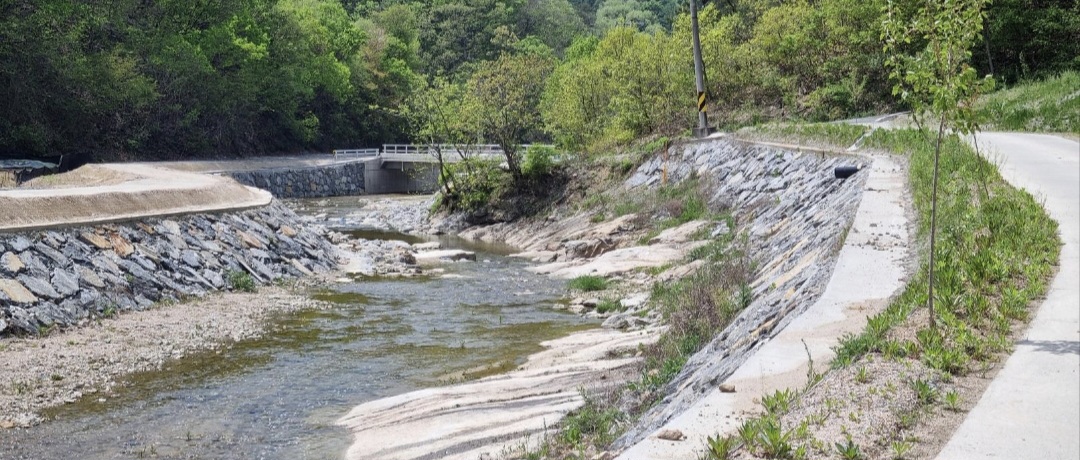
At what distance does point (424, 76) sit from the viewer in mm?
48125

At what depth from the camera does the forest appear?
132 ft

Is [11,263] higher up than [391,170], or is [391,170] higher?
[11,263]

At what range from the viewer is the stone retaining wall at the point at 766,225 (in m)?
8.85

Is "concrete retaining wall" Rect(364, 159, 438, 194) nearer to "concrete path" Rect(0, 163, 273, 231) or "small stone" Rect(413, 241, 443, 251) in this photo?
"small stone" Rect(413, 241, 443, 251)

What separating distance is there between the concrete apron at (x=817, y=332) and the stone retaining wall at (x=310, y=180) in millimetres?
47353

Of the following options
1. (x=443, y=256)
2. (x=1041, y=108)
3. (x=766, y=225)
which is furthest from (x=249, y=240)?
(x=1041, y=108)

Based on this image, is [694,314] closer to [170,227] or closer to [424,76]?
[170,227]

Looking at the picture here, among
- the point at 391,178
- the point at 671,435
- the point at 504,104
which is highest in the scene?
the point at 504,104

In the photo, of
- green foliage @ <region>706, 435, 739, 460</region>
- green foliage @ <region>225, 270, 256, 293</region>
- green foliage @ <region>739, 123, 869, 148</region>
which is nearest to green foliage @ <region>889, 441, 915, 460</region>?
green foliage @ <region>706, 435, 739, 460</region>

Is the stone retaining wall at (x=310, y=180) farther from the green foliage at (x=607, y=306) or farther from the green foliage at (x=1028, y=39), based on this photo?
the green foliage at (x=607, y=306)

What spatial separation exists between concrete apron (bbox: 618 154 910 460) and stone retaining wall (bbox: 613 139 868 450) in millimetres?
226

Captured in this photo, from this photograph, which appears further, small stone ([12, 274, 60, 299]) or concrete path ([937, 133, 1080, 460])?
small stone ([12, 274, 60, 299])

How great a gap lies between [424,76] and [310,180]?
1855 cm

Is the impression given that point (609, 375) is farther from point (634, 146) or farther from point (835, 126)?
point (634, 146)
